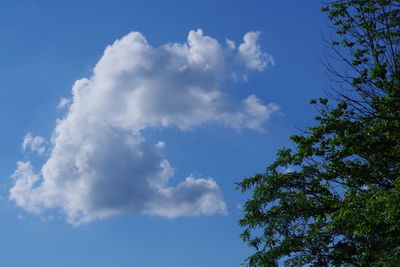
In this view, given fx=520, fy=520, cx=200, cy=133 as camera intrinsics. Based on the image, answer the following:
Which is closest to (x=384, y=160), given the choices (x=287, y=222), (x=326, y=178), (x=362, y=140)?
(x=362, y=140)

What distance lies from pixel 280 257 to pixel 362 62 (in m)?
8.96

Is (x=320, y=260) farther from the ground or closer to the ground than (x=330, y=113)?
closer to the ground

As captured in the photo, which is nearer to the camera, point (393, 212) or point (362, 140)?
point (393, 212)

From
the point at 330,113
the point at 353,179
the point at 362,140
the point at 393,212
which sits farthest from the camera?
the point at 353,179

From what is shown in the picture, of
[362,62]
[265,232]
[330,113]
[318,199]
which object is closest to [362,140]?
[330,113]

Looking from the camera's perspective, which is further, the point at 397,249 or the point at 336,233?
the point at 336,233

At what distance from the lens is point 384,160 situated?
65.5ft

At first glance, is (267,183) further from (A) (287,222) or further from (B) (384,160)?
(B) (384,160)

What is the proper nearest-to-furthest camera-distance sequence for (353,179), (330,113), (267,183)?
(330,113), (353,179), (267,183)

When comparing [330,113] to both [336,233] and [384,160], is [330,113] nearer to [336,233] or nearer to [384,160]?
[384,160]

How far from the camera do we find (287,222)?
23031 millimetres

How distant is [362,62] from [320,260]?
8782 mm

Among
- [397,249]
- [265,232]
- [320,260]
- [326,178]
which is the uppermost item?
[326,178]

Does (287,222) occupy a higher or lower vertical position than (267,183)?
lower
